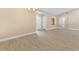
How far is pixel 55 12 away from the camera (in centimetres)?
251

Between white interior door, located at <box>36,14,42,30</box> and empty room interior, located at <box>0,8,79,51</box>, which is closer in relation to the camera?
empty room interior, located at <box>0,8,79,51</box>

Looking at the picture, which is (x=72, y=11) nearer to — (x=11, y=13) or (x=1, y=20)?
(x=11, y=13)

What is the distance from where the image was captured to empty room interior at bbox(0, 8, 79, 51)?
95.8 inches

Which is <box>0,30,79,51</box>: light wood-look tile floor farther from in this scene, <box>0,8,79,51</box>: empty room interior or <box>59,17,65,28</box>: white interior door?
<box>59,17,65,28</box>: white interior door

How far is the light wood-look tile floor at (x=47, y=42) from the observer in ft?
7.98

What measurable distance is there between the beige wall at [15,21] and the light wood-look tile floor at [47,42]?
5.5 inches

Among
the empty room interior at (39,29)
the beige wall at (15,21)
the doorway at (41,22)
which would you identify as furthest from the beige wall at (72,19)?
the beige wall at (15,21)

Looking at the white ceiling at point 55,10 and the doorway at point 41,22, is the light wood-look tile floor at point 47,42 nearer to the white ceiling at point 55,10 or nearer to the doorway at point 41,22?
the doorway at point 41,22

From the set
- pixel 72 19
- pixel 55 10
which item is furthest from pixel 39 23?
pixel 72 19

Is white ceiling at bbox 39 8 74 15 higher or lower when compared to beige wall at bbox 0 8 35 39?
higher

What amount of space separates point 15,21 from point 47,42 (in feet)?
2.32

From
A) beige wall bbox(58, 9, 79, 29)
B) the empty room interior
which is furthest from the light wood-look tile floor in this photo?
beige wall bbox(58, 9, 79, 29)
